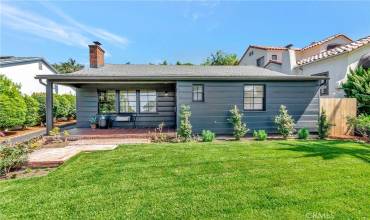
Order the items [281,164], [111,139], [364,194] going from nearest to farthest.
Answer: [364,194], [281,164], [111,139]

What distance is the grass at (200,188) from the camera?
2848 mm

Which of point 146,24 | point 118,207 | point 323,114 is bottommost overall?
point 118,207

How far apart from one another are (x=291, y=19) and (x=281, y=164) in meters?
12.8

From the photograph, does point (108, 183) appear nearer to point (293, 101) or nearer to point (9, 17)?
point (293, 101)

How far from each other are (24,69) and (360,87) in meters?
22.5

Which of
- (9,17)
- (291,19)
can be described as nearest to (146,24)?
(9,17)

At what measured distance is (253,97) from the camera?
1012cm

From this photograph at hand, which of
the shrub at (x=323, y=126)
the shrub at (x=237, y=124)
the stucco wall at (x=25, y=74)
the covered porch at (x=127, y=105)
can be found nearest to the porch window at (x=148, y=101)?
the covered porch at (x=127, y=105)

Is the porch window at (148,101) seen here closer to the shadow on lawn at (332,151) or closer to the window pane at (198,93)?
the window pane at (198,93)

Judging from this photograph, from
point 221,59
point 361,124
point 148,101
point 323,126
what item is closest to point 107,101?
point 148,101

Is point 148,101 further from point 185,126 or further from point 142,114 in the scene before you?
point 185,126

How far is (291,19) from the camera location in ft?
46.1

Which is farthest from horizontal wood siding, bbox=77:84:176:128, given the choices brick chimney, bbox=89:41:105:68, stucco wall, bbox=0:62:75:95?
stucco wall, bbox=0:62:75:95

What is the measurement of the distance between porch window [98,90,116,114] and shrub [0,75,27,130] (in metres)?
4.47
